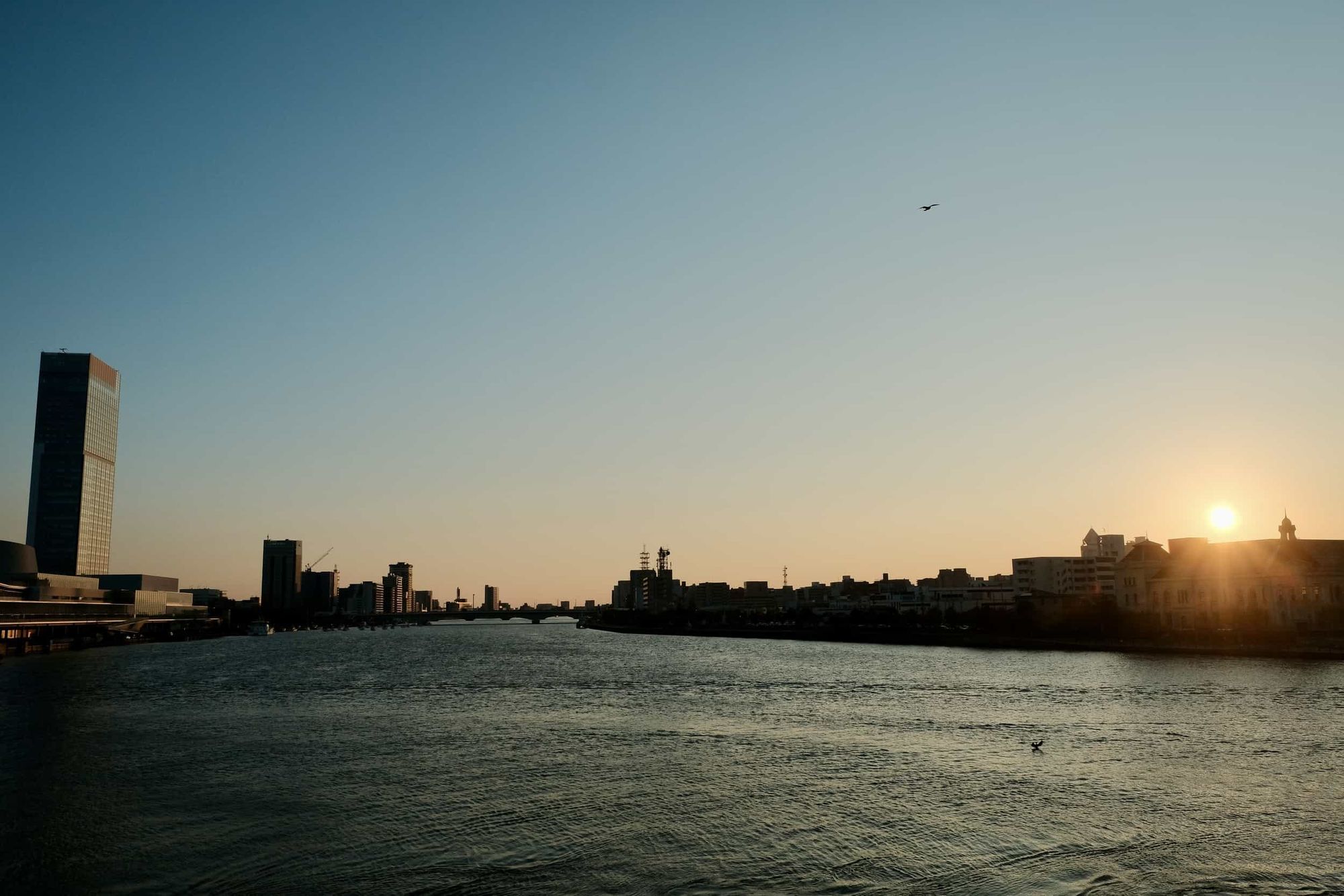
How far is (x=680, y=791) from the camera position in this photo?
36.8 m

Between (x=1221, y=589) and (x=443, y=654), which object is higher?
(x=1221, y=589)

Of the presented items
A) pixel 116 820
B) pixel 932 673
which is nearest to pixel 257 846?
pixel 116 820

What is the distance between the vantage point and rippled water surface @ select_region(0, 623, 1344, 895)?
26.5m

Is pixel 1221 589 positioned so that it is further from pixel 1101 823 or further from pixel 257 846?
pixel 257 846

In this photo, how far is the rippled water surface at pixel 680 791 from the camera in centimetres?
2655

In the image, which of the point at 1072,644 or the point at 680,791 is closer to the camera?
the point at 680,791

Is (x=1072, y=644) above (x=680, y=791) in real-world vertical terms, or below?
below

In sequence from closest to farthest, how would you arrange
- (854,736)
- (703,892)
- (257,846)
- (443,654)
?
1. (703,892)
2. (257,846)
3. (854,736)
4. (443,654)

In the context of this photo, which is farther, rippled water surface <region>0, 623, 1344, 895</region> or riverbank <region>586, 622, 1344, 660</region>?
riverbank <region>586, 622, 1344, 660</region>

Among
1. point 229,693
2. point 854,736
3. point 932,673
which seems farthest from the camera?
point 932,673

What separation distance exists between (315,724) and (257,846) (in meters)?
28.9

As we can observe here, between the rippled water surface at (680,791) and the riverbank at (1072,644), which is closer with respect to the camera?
the rippled water surface at (680,791)

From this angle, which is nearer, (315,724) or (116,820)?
(116,820)

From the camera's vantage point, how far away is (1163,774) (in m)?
39.4
